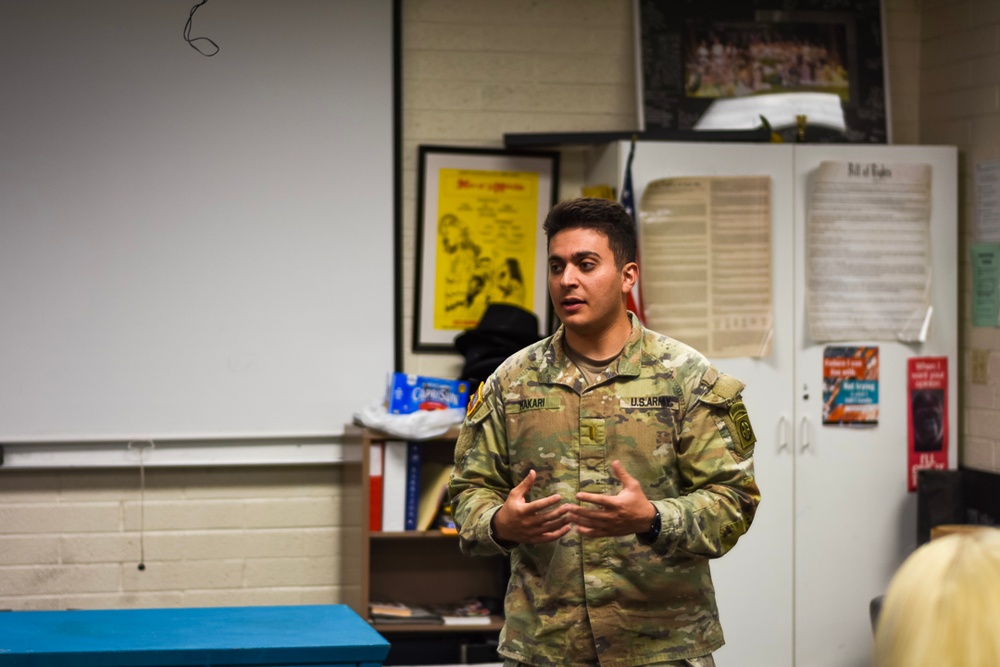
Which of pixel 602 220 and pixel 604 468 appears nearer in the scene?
pixel 604 468

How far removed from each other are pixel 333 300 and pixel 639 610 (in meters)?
2.29

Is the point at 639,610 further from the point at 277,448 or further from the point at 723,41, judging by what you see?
the point at 723,41

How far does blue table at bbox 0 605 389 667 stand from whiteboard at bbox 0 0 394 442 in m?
1.73

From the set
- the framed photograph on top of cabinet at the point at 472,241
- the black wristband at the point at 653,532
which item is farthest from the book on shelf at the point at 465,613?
the black wristband at the point at 653,532

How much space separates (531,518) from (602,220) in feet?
2.16

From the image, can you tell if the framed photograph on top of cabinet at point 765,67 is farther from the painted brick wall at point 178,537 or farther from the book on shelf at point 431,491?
the painted brick wall at point 178,537

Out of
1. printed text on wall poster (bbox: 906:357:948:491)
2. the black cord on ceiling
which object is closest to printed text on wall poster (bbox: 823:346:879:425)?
printed text on wall poster (bbox: 906:357:948:491)

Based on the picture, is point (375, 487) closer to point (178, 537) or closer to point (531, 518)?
point (178, 537)

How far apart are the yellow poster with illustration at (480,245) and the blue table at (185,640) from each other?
6.63ft

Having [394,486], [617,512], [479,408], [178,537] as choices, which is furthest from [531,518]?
[178,537]

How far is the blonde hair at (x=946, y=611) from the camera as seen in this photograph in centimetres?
96

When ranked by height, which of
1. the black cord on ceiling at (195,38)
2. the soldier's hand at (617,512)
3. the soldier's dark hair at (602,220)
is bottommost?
the soldier's hand at (617,512)

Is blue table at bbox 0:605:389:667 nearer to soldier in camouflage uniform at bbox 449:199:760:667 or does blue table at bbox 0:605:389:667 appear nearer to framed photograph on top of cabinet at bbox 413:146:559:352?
soldier in camouflage uniform at bbox 449:199:760:667

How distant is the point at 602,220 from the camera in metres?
2.39
